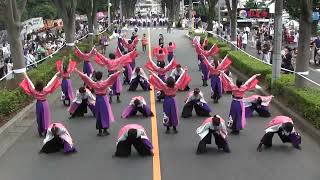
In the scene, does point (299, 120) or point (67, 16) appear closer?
point (299, 120)

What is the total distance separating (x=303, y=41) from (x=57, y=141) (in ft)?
25.6

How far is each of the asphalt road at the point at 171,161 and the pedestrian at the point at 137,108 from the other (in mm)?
1141

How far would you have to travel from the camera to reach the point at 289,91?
1452 centimetres

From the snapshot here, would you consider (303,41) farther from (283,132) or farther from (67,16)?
(67,16)

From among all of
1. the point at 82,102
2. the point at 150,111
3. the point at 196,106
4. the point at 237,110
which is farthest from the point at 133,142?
the point at 82,102

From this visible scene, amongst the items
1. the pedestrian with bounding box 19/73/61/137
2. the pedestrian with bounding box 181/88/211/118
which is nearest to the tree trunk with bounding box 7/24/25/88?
the pedestrian with bounding box 19/73/61/137

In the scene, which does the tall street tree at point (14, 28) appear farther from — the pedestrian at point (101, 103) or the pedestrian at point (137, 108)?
the pedestrian at point (101, 103)

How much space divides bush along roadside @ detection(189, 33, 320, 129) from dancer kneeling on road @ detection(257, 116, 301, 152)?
1.14 m

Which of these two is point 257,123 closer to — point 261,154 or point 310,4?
point 261,154

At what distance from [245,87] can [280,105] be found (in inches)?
115

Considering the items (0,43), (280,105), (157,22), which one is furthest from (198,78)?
(157,22)

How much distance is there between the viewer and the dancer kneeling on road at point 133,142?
34.0 feet


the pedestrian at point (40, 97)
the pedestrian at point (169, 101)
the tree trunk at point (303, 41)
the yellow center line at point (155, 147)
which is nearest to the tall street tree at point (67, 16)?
the yellow center line at point (155, 147)

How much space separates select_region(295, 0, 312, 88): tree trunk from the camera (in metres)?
14.2
